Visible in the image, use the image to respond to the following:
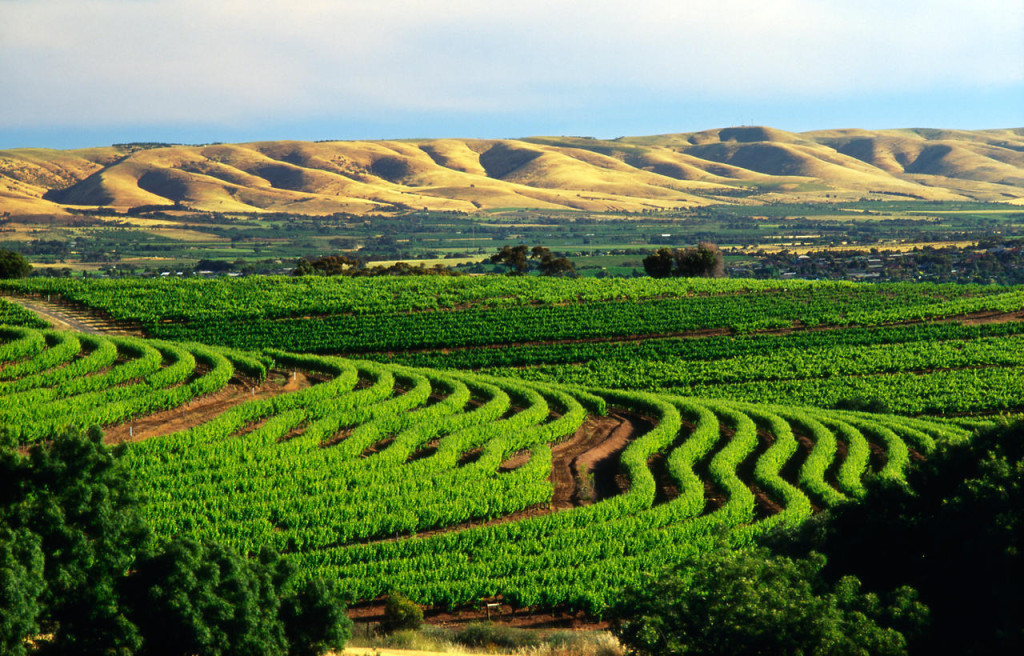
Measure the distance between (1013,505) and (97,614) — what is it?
18639 millimetres

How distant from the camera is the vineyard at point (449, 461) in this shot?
27844 mm

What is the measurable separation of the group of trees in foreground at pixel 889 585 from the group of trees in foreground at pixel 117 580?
748 cm

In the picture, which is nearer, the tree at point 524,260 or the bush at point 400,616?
the bush at point 400,616

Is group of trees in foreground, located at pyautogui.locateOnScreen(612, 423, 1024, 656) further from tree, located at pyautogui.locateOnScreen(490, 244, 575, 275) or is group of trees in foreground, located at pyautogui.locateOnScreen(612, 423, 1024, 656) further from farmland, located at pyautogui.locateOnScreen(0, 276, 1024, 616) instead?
tree, located at pyautogui.locateOnScreen(490, 244, 575, 275)

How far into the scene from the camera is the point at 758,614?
16734mm

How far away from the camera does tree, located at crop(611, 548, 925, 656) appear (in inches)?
650

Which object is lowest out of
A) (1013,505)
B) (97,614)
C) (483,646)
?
(483,646)

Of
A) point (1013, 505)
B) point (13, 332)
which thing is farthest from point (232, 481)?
point (13, 332)

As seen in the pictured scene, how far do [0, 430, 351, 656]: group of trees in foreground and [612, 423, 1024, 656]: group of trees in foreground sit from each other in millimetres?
7479

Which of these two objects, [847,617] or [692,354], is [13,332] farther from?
[847,617]

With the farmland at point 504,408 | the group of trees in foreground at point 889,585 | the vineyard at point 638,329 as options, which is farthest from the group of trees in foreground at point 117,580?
the vineyard at point 638,329

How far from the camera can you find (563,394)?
49781mm

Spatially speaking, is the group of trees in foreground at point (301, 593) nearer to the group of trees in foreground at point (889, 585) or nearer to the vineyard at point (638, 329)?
the group of trees in foreground at point (889, 585)

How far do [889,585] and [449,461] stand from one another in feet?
63.6
